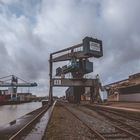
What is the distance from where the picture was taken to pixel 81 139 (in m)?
11.9

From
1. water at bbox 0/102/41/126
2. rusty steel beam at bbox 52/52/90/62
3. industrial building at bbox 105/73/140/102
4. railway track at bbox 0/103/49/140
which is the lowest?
railway track at bbox 0/103/49/140

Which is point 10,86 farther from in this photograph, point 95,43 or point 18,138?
point 18,138

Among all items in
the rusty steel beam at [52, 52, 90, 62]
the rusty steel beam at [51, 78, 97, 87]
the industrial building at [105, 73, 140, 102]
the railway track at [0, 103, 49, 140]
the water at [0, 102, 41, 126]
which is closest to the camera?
the railway track at [0, 103, 49, 140]

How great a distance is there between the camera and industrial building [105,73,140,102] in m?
53.0

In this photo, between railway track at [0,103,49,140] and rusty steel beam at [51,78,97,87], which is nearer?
railway track at [0,103,49,140]

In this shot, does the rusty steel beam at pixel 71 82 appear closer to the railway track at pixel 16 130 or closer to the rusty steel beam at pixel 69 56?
the rusty steel beam at pixel 69 56

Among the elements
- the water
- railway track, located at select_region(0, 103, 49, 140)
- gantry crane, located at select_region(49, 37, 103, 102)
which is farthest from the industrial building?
railway track, located at select_region(0, 103, 49, 140)

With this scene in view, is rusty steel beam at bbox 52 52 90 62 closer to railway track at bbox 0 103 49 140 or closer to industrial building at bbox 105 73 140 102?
industrial building at bbox 105 73 140 102

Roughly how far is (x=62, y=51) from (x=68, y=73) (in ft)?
23.5

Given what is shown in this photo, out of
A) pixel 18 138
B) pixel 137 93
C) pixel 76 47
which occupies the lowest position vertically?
pixel 18 138

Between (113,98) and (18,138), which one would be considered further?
(113,98)

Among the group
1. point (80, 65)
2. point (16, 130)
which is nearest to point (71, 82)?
point (80, 65)

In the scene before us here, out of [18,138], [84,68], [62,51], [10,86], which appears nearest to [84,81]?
[84,68]

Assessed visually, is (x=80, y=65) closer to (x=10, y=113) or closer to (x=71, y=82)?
(x=71, y=82)
